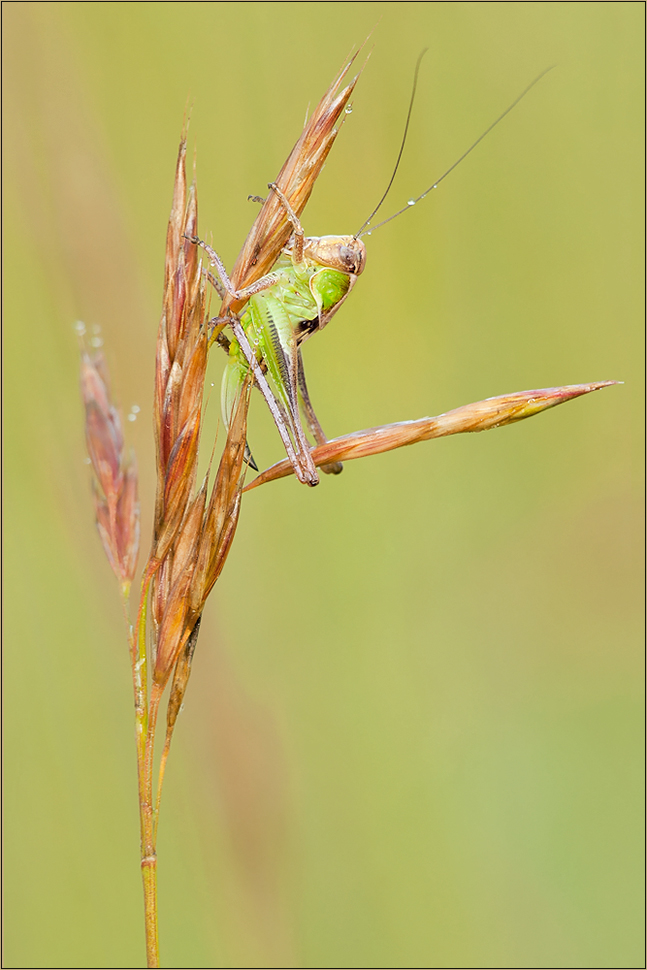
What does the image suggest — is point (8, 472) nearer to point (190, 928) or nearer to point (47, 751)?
point (47, 751)

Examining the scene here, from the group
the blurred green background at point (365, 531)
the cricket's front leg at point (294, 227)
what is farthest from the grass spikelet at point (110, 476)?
the blurred green background at point (365, 531)

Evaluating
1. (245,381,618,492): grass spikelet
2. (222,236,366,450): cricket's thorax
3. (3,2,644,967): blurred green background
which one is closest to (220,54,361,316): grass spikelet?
(222,236,366,450): cricket's thorax

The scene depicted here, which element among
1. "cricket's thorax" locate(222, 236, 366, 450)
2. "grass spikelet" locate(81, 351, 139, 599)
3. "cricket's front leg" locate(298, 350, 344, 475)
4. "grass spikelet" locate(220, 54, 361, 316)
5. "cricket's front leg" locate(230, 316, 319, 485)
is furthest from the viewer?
"cricket's front leg" locate(298, 350, 344, 475)

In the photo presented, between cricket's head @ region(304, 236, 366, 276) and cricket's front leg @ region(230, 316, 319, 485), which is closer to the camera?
cricket's front leg @ region(230, 316, 319, 485)

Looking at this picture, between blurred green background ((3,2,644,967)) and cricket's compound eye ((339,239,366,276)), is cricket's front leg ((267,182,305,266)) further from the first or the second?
blurred green background ((3,2,644,967))

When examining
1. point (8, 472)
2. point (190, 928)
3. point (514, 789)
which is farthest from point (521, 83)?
point (190, 928)

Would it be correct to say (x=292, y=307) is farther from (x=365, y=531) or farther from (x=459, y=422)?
(x=365, y=531)
